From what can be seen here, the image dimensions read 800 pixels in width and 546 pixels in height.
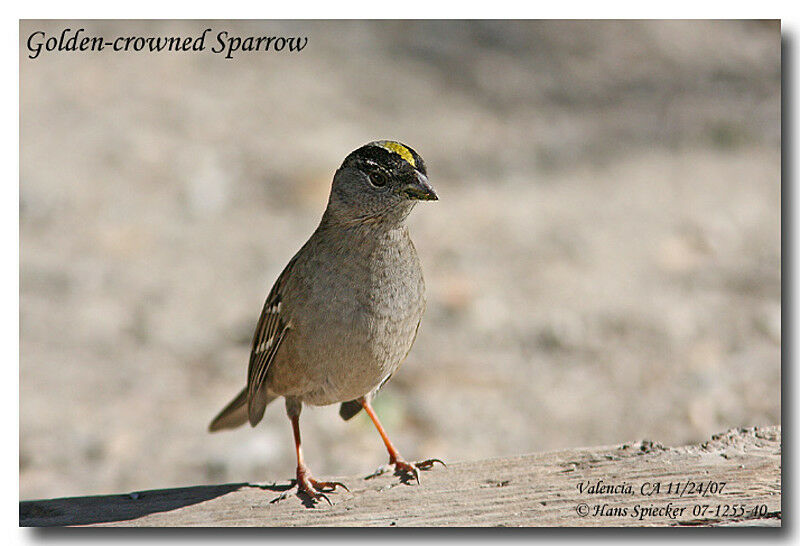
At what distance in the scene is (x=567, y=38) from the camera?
7133 millimetres

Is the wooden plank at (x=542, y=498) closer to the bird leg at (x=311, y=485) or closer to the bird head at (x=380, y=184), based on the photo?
the bird leg at (x=311, y=485)

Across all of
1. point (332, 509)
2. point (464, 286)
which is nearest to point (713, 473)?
point (332, 509)

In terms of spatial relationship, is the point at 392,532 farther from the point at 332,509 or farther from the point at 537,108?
the point at 537,108

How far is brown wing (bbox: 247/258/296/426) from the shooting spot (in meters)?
3.87

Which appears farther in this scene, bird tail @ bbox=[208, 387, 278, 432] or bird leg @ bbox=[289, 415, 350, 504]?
bird tail @ bbox=[208, 387, 278, 432]

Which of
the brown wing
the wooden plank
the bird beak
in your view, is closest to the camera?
the bird beak

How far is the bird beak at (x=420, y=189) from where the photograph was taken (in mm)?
3346

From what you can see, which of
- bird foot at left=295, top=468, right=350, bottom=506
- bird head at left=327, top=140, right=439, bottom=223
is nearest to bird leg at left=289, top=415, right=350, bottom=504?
bird foot at left=295, top=468, right=350, bottom=506

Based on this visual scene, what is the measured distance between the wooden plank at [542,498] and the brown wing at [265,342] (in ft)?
1.24

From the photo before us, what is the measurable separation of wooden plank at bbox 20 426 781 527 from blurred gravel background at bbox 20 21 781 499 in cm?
107

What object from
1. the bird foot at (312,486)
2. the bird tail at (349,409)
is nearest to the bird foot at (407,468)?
the bird foot at (312,486)

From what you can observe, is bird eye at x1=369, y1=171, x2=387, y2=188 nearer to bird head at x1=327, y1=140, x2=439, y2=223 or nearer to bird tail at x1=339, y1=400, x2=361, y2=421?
bird head at x1=327, y1=140, x2=439, y2=223

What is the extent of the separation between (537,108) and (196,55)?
2.82m

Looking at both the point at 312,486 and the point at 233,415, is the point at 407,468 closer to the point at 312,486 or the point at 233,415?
the point at 312,486
